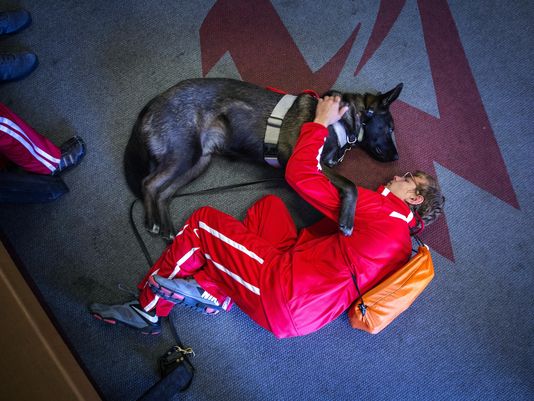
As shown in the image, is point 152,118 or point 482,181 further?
point 482,181

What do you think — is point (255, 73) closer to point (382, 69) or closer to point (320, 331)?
point (382, 69)

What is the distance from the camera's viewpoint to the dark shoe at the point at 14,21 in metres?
2.56

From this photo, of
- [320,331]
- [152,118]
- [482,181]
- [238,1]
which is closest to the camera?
[152,118]

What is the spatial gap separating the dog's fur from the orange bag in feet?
1.91

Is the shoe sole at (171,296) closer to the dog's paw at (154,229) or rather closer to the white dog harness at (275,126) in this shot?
the dog's paw at (154,229)

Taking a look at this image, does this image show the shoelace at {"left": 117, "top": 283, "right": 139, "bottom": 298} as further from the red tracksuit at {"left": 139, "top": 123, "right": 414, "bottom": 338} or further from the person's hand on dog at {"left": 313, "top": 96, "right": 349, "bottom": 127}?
the person's hand on dog at {"left": 313, "top": 96, "right": 349, "bottom": 127}

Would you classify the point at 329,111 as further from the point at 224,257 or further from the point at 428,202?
the point at 224,257

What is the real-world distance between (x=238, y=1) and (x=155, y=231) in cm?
191

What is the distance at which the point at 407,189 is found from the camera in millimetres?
2248

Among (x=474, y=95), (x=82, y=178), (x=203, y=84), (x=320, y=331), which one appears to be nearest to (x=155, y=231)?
(x=82, y=178)

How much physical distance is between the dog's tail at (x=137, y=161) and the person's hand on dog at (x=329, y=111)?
41.9 inches

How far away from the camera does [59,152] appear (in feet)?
7.67

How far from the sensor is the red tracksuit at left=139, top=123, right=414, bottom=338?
1.90 meters

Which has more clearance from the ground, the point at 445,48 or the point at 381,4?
the point at 381,4
